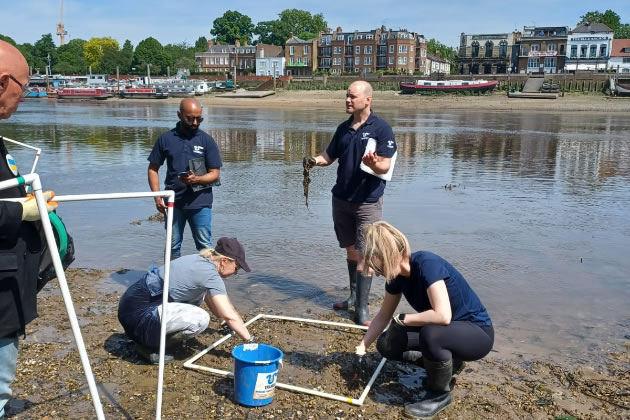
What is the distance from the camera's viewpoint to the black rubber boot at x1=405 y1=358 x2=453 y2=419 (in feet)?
13.2

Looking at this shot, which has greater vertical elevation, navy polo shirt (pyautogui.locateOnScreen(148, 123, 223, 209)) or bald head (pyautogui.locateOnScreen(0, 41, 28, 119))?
bald head (pyautogui.locateOnScreen(0, 41, 28, 119))

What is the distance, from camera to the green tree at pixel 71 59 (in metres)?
136

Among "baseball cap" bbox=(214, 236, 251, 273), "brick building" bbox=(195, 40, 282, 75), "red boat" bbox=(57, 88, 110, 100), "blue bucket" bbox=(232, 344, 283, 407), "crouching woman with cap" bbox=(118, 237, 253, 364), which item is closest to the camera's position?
"blue bucket" bbox=(232, 344, 283, 407)

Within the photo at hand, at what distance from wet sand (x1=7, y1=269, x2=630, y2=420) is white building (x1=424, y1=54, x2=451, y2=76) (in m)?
112

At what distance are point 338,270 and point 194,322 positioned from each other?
3.15 m

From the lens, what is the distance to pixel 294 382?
177 inches

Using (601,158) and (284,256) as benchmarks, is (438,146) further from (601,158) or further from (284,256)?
(284,256)

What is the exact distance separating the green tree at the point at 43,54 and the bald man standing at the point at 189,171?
5935 inches

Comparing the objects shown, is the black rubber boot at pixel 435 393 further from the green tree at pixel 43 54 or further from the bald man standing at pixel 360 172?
the green tree at pixel 43 54

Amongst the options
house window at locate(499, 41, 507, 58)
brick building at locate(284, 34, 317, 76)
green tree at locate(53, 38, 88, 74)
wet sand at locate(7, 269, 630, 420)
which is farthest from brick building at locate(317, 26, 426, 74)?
wet sand at locate(7, 269, 630, 420)

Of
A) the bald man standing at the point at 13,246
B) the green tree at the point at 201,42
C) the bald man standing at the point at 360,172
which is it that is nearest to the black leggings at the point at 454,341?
the bald man standing at the point at 360,172

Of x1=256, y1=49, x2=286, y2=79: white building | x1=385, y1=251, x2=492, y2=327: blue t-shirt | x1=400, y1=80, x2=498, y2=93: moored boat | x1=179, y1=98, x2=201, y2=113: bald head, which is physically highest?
x1=256, y1=49, x2=286, y2=79: white building

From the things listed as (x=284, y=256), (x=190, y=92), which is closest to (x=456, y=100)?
(x=190, y=92)

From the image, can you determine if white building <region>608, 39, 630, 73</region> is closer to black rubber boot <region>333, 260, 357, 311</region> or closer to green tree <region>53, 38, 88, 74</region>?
black rubber boot <region>333, 260, 357, 311</region>
